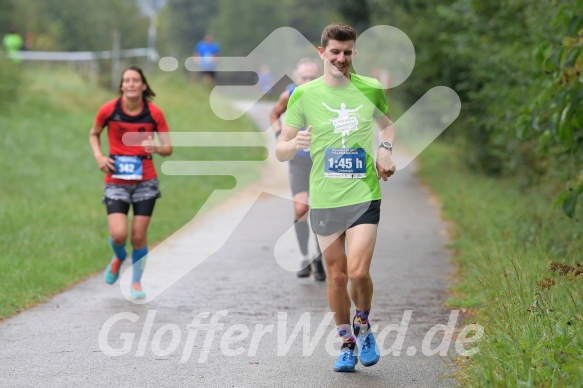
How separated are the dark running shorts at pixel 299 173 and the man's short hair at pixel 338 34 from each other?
405 centimetres

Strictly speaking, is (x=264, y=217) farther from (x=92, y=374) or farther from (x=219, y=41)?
(x=219, y=41)

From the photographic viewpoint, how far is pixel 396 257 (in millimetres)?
12188

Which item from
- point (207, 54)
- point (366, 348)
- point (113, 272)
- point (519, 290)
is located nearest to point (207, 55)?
point (207, 54)

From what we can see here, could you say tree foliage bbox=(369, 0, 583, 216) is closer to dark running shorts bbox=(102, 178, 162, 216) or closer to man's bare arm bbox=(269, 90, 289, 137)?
man's bare arm bbox=(269, 90, 289, 137)

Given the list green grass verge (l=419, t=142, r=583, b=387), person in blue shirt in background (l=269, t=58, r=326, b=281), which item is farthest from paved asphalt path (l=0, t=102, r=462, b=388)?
green grass verge (l=419, t=142, r=583, b=387)

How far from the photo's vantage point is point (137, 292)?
953 centimetres

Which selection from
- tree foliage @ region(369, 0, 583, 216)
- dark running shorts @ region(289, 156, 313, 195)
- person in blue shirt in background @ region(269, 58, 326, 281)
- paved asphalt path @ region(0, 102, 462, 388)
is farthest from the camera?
dark running shorts @ region(289, 156, 313, 195)

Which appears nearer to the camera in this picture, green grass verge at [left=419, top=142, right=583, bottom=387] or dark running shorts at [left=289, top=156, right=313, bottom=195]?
green grass verge at [left=419, top=142, right=583, bottom=387]

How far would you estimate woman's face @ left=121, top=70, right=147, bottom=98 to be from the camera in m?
9.50

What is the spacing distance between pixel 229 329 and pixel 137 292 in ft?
5.85

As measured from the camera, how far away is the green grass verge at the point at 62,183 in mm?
10711

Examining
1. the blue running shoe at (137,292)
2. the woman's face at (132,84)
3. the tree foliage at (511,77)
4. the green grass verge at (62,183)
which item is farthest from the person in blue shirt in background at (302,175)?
the green grass verge at (62,183)

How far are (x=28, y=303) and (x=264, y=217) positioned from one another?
749 centimetres

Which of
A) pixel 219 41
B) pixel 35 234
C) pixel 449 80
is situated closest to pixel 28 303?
pixel 35 234
